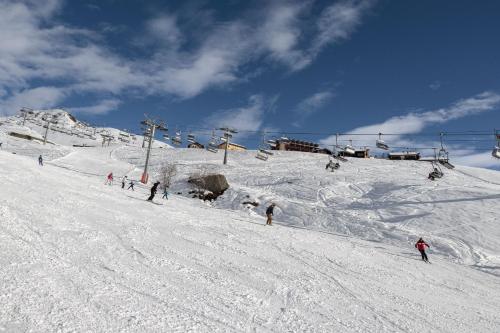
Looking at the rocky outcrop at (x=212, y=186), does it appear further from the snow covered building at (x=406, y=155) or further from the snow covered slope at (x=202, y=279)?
the snow covered building at (x=406, y=155)

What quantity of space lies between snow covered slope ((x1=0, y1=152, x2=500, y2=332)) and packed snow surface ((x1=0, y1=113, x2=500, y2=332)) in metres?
0.05

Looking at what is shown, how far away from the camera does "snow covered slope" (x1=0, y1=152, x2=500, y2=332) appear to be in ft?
28.4

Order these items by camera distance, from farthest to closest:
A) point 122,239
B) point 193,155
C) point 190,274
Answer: point 193,155 < point 122,239 < point 190,274

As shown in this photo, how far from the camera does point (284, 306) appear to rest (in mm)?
10211

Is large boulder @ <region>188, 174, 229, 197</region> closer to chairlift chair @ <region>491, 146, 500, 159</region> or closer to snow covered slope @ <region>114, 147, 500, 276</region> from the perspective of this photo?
snow covered slope @ <region>114, 147, 500, 276</region>

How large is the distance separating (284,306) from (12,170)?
23.8m

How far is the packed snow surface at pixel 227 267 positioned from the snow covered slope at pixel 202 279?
0.05 metres

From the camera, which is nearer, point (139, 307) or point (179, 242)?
point (139, 307)

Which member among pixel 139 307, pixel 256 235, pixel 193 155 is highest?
pixel 193 155

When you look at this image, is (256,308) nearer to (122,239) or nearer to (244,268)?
(244,268)

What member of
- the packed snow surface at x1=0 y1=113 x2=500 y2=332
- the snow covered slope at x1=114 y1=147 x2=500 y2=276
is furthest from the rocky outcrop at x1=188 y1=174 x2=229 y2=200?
the packed snow surface at x1=0 y1=113 x2=500 y2=332

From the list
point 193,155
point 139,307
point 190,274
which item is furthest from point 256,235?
point 193,155

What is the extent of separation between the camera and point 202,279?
11469 mm

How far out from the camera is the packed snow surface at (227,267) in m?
8.87
